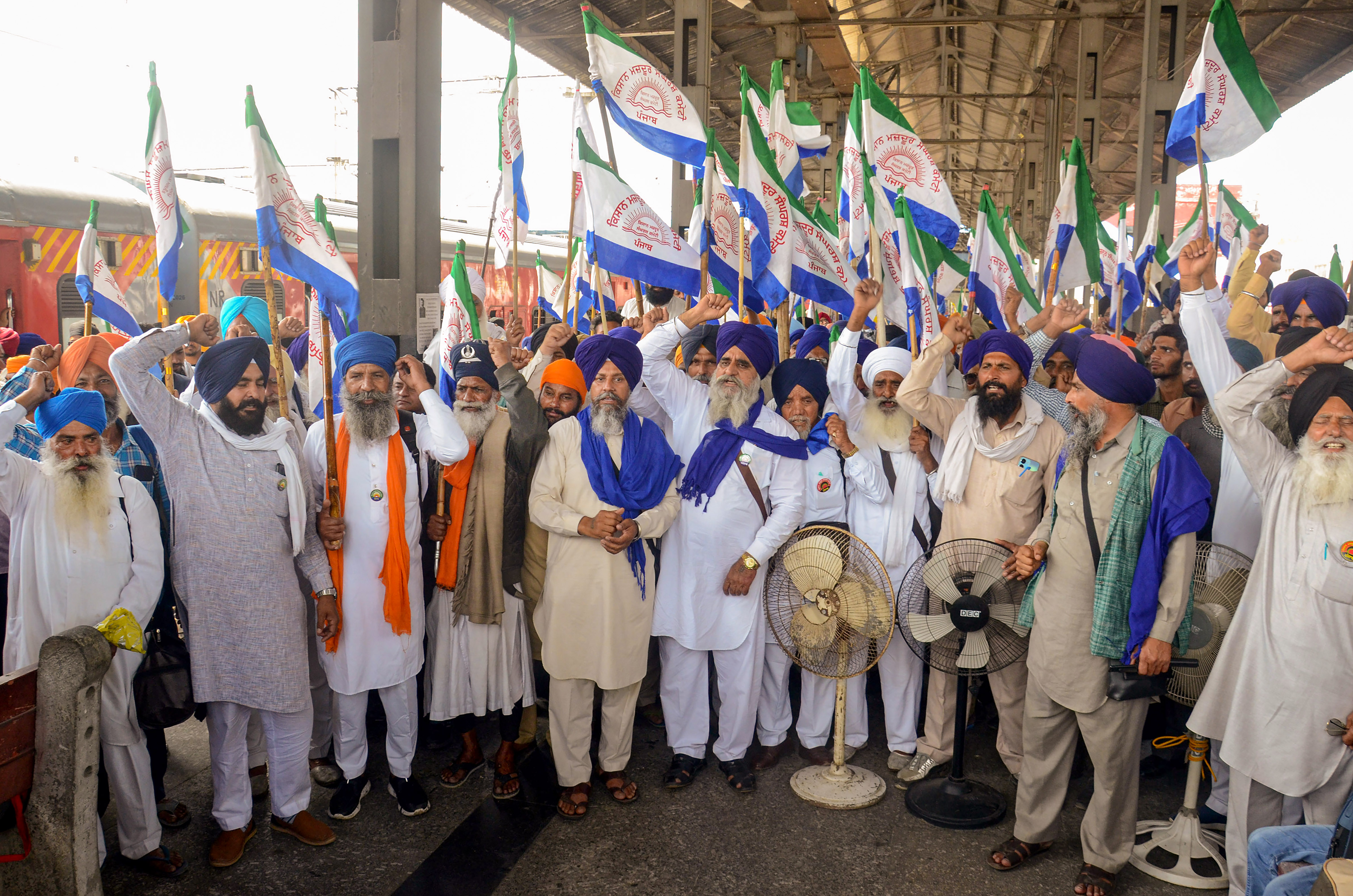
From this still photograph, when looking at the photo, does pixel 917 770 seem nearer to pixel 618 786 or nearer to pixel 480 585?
pixel 618 786

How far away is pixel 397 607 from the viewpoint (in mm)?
3988

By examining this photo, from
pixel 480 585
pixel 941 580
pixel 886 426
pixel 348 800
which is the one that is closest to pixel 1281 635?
pixel 941 580

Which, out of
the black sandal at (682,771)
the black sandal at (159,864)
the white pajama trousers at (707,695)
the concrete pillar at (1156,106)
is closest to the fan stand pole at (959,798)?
the white pajama trousers at (707,695)

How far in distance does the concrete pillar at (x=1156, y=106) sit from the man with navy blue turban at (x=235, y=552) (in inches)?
325

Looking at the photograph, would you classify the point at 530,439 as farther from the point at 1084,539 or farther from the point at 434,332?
the point at 1084,539

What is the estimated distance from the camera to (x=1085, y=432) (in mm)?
3586

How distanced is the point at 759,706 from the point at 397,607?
5.75ft

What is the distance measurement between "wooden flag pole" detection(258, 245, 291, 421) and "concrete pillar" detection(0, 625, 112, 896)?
4.59 feet

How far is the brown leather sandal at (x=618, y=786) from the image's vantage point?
419 cm

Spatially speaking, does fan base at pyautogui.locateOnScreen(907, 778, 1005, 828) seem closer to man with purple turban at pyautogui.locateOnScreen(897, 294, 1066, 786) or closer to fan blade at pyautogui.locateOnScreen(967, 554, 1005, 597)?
man with purple turban at pyautogui.locateOnScreen(897, 294, 1066, 786)

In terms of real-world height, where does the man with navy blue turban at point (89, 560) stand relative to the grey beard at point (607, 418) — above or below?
below

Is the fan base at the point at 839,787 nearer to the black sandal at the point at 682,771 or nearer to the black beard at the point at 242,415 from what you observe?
the black sandal at the point at 682,771

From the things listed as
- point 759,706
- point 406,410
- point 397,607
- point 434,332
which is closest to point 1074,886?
point 759,706

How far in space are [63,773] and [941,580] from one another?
303 centimetres
